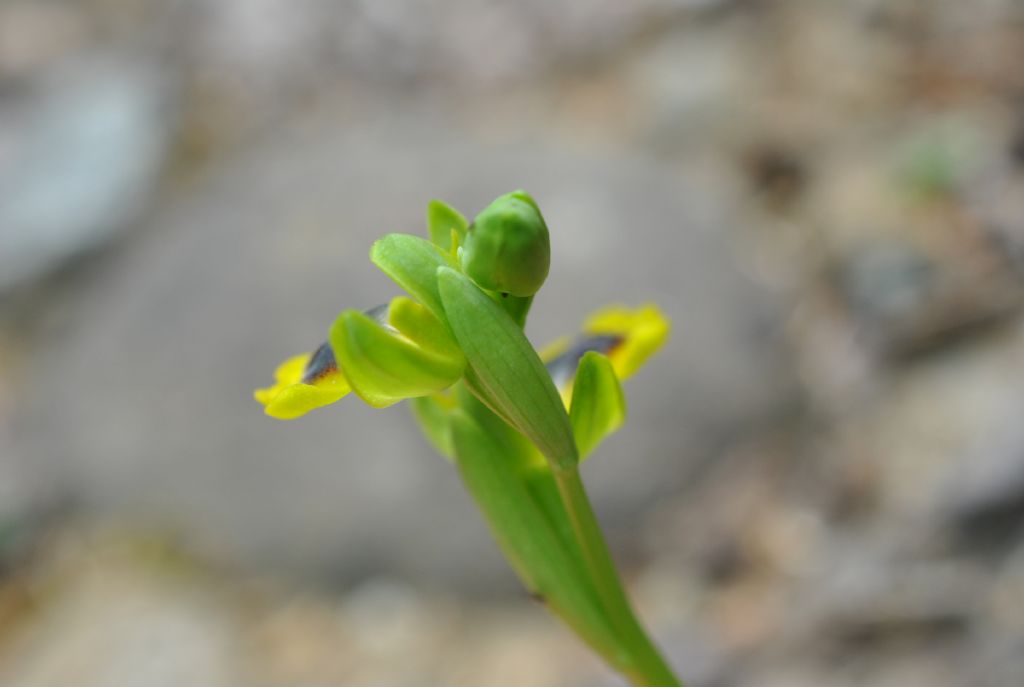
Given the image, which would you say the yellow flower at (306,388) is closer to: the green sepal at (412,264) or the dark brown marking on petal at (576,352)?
the green sepal at (412,264)

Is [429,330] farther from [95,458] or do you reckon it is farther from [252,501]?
[95,458]

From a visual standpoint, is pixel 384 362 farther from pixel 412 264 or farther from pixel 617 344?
pixel 617 344

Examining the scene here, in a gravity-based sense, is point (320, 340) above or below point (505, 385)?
above

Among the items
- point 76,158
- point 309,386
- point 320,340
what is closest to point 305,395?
point 309,386

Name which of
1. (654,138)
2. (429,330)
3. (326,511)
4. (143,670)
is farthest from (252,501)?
(429,330)

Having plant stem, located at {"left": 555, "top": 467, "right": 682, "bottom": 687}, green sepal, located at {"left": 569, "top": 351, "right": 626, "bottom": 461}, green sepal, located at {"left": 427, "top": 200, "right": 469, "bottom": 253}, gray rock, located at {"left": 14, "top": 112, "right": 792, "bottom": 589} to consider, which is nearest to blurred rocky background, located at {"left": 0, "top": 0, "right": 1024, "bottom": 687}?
gray rock, located at {"left": 14, "top": 112, "right": 792, "bottom": 589}

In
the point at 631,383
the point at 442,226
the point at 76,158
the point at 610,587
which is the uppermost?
the point at 76,158
